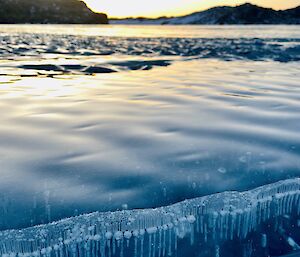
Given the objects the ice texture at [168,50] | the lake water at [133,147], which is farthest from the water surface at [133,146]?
the ice texture at [168,50]

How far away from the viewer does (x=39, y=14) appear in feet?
580

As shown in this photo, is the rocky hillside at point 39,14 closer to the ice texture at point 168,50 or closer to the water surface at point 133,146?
the ice texture at point 168,50

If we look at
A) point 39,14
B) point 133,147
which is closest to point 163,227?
point 133,147

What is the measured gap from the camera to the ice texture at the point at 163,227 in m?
1.98

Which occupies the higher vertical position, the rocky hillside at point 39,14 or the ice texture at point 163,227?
the rocky hillside at point 39,14

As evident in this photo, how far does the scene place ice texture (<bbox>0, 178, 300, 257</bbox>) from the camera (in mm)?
1976

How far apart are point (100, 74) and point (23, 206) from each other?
7121 mm

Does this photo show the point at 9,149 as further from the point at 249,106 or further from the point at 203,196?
the point at 249,106

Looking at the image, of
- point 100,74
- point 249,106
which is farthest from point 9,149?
point 100,74

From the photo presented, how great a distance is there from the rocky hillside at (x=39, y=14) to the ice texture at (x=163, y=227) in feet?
543

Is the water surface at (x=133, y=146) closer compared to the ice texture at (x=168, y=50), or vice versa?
the water surface at (x=133, y=146)

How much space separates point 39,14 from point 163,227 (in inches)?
7619

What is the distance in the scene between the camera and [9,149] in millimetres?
3029

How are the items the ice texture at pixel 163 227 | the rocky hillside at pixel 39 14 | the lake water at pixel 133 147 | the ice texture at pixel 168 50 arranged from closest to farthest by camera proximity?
1. the ice texture at pixel 163 227
2. the lake water at pixel 133 147
3. the ice texture at pixel 168 50
4. the rocky hillside at pixel 39 14
